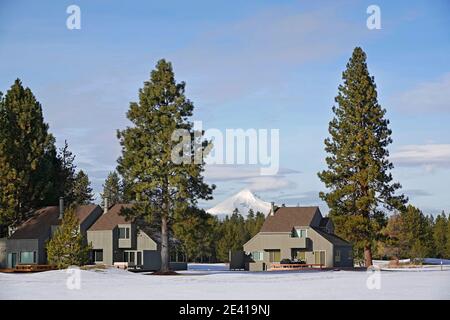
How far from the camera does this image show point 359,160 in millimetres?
76125

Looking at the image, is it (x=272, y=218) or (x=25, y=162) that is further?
(x=272, y=218)

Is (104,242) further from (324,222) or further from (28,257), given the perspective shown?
(324,222)

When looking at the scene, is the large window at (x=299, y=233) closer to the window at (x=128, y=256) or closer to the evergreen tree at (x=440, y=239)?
the window at (x=128, y=256)

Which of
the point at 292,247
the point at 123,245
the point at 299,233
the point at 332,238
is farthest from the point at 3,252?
the point at 332,238

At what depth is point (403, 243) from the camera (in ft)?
388

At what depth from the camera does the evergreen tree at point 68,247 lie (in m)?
60.5

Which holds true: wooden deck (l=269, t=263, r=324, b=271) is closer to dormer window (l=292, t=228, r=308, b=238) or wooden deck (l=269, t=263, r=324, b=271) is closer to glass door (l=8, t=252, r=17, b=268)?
dormer window (l=292, t=228, r=308, b=238)

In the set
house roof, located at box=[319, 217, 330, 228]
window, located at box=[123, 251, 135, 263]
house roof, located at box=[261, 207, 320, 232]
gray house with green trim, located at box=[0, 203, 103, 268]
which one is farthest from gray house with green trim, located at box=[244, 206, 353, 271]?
gray house with green trim, located at box=[0, 203, 103, 268]

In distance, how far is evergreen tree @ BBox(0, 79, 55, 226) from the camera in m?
76.7

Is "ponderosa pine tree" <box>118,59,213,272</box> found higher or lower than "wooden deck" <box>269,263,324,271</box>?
higher

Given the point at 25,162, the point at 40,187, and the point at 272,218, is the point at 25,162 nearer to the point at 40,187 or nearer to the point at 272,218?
the point at 40,187

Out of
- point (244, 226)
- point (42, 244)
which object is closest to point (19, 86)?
point (42, 244)

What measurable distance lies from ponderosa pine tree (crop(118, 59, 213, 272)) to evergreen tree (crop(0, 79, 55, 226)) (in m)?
16.5

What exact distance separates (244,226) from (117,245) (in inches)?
3259
